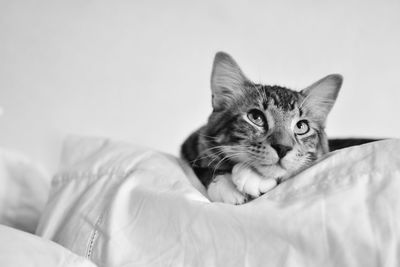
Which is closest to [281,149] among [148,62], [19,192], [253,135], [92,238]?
[253,135]

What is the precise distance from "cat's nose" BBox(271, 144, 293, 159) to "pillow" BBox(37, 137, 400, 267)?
5.4 inches

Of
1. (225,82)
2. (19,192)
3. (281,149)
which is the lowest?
(19,192)

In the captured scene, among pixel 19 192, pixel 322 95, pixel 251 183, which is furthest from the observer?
pixel 19 192

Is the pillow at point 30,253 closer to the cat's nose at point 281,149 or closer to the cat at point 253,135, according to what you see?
the cat at point 253,135

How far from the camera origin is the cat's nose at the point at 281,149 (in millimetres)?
835

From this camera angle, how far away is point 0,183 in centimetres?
110

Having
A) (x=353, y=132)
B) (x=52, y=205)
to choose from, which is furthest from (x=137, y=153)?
(x=353, y=132)

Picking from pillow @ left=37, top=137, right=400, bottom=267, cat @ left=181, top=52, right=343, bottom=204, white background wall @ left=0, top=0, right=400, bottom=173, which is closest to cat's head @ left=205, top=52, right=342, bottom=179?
cat @ left=181, top=52, right=343, bottom=204

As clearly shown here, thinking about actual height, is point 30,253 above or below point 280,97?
below

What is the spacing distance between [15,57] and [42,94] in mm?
193

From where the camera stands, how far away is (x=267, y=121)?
95cm

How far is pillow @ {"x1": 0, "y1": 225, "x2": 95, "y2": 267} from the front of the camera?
1.97 feet

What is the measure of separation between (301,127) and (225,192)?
0.29 m

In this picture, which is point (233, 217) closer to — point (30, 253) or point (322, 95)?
point (30, 253)
